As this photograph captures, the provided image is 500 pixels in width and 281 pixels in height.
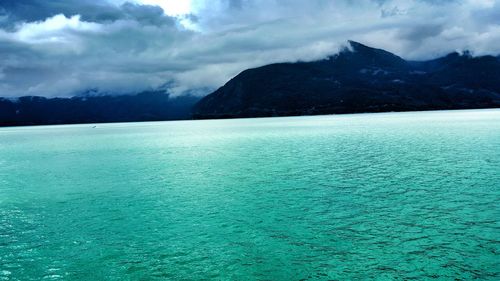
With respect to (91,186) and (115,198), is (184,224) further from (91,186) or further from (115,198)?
(91,186)

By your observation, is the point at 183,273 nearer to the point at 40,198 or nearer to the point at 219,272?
the point at 219,272

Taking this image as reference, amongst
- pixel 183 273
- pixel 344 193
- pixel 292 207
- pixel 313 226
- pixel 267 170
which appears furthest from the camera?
pixel 267 170

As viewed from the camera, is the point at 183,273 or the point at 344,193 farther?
the point at 344,193

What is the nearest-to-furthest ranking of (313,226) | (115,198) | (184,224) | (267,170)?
(313,226), (184,224), (115,198), (267,170)

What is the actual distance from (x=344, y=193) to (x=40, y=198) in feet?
121

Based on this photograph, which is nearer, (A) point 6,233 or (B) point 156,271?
(B) point 156,271

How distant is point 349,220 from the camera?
3366cm

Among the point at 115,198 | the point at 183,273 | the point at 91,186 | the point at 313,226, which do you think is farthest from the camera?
the point at 91,186

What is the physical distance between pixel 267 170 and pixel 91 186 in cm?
2756

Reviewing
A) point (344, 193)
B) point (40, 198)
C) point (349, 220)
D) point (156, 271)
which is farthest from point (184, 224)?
point (40, 198)

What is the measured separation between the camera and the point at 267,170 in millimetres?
65938

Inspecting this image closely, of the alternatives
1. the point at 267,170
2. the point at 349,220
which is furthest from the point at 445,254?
the point at 267,170

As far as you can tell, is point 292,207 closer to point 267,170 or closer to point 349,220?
point 349,220

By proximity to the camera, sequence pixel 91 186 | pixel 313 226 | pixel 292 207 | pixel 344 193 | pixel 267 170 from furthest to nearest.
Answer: pixel 267 170, pixel 91 186, pixel 344 193, pixel 292 207, pixel 313 226
